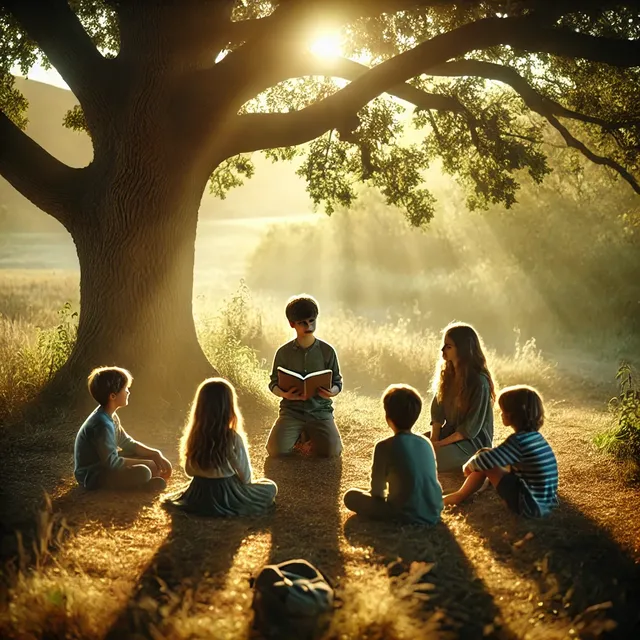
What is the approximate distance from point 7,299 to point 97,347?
12424 mm

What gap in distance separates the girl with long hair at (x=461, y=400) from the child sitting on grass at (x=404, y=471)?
4.29 ft

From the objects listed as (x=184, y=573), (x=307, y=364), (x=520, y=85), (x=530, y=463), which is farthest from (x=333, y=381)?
(x=520, y=85)

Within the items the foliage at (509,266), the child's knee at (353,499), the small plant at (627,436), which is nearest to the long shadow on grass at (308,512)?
the child's knee at (353,499)

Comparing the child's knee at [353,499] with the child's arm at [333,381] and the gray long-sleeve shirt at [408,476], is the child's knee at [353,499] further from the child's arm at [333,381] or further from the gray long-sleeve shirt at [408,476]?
the child's arm at [333,381]

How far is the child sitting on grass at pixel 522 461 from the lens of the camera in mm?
5375

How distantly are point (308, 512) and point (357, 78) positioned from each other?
494 centimetres

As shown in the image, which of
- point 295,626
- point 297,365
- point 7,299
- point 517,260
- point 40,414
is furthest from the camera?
point 517,260

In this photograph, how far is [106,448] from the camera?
A: 576 cm

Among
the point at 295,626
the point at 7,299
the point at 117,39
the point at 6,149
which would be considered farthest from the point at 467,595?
the point at 7,299

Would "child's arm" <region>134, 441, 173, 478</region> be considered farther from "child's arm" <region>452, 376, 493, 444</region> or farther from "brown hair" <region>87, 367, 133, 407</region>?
"child's arm" <region>452, 376, 493, 444</region>

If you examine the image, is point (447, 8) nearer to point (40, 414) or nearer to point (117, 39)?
point (117, 39)

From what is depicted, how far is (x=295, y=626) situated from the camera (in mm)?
A: 3551

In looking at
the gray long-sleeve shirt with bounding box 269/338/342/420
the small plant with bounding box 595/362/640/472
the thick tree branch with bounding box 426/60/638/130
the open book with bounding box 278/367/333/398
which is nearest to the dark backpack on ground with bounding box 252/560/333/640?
the open book with bounding box 278/367/333/398

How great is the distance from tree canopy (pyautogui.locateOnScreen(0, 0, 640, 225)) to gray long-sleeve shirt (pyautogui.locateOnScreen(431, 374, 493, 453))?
3.44 m
